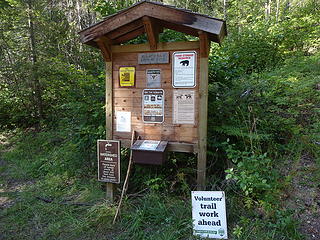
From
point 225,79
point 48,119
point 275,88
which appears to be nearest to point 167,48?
point 225,79

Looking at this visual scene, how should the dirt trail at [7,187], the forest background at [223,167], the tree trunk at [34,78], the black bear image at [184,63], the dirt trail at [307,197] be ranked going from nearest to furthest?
1. the dirt trail at [307,197]
2. the forest background at [223,167]
3. the black bear image at [184,63]
4. the dirt trail at [7,187]
5. the tree trunk at [34,78]

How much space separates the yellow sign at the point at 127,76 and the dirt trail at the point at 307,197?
2456 mm

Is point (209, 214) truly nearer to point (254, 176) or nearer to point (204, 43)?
point (254, 176)

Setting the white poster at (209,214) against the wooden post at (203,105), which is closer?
the white poster at (209,214)

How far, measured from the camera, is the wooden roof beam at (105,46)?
3.09 meters

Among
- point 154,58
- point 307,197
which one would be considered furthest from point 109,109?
point 307,197

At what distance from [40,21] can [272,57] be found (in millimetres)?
7064

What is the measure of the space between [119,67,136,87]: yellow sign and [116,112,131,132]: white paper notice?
43 cm

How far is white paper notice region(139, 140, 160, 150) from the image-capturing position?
2.93m

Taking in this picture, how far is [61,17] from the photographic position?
8.38 metres

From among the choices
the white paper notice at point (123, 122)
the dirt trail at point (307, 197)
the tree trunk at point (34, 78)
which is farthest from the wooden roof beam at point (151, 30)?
the tree trunk at point (34, 78)

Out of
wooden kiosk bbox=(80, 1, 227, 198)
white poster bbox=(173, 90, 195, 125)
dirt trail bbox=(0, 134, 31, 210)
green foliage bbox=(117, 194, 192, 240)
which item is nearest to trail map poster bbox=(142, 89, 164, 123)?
wooden kiosk bbox=(80, 1, 227, 198)

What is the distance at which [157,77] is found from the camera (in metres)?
3.06

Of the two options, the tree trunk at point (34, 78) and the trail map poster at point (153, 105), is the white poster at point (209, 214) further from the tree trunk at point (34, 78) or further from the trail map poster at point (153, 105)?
the tree trunk at point (34, 78)
